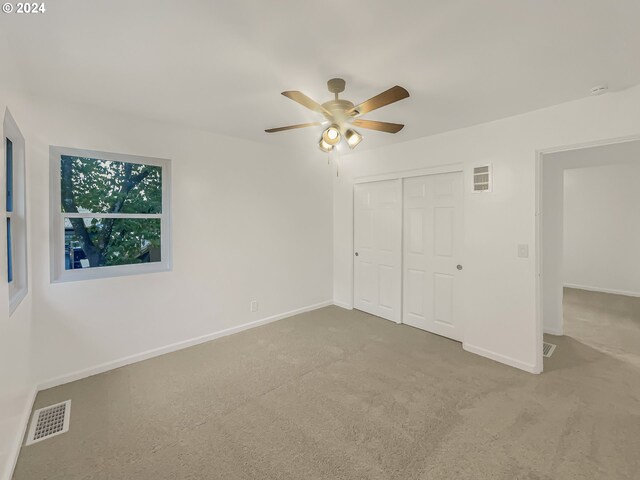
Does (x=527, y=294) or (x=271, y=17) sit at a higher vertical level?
(x=271, y=17)

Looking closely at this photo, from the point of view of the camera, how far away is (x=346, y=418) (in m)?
2.21

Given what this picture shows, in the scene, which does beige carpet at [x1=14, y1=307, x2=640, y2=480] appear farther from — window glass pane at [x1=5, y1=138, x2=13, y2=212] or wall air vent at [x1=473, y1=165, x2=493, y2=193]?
wall air vent at [x1=473, y1=165, x2=493, y2=193]

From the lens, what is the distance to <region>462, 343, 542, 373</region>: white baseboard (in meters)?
2.89

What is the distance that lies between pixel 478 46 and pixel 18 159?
3393 mm

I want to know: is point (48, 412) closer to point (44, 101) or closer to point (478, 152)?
point (44, 101)

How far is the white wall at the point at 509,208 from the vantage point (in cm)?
255

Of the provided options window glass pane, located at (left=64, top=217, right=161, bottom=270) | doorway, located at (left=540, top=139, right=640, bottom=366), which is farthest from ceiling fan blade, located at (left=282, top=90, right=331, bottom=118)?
doorway, located at (left=540, top=139, right=640, bottom=366)

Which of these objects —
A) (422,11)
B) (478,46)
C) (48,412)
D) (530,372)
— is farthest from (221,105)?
(530,372)

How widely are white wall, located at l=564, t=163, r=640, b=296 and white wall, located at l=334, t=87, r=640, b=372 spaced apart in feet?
14.9

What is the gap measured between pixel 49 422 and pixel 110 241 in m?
1.54

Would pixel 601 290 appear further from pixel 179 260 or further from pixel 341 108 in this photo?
pixel 179 260

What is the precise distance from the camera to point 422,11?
1527 mm

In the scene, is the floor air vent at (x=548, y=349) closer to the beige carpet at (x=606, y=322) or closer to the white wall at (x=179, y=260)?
the beige carpet at (x=606, y=322)

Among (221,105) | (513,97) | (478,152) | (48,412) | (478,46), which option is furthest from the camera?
(478,152)
